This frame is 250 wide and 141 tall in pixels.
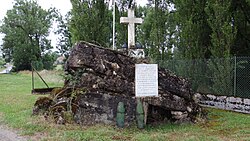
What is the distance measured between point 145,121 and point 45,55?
3744 centimetres

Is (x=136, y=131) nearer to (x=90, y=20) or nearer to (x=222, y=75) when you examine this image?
(x=222, y=75)

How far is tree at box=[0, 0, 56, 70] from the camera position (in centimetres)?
4022

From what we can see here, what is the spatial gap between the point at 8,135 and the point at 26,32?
35.9 meters

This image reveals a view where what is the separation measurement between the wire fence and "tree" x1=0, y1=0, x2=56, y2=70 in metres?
31.3

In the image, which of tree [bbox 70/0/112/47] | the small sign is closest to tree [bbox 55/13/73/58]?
tree [bbox 70/0/112/47]

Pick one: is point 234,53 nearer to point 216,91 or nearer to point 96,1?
point 216,91

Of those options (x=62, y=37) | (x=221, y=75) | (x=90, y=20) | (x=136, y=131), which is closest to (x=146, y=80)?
(x=136, y=131)

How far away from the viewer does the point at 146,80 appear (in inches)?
299

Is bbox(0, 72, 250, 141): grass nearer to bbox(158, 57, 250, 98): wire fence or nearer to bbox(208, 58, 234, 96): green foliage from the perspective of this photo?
bbox(158, 57, 250, 98): wire fence

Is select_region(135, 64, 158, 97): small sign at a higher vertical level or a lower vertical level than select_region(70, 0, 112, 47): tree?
lower

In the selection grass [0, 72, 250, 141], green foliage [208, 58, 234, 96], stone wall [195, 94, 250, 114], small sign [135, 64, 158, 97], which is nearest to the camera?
grass [0, 72, 250, 141]

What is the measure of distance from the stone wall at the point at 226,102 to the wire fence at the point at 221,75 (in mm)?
168

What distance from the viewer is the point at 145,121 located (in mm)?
7570

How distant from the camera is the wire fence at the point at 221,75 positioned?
10.2 metres
